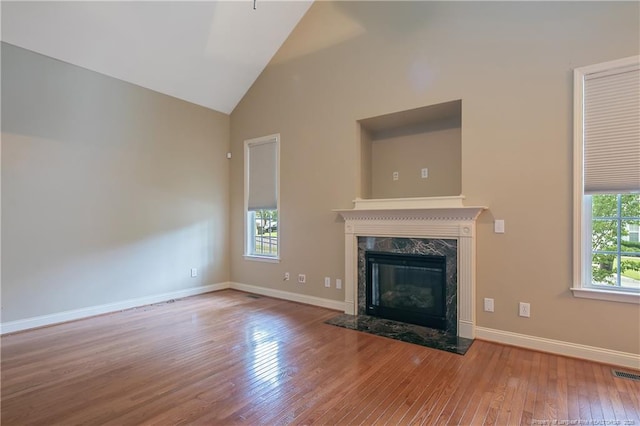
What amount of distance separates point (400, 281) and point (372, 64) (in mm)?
2644

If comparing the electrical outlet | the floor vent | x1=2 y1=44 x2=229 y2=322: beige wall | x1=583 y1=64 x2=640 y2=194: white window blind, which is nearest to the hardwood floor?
the floor vent

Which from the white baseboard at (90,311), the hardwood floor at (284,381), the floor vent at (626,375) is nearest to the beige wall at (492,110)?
the floor vent at (626,375)

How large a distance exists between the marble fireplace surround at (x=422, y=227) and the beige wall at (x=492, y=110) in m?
0.13

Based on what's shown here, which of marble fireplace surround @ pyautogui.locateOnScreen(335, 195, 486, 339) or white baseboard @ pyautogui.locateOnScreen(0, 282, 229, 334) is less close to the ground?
marble fireplace surround @ pyautogui.locateOnScreen(335, 195, 486, 339)

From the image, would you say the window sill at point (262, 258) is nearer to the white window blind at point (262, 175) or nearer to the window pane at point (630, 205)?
the white window blind at point (262, 175)

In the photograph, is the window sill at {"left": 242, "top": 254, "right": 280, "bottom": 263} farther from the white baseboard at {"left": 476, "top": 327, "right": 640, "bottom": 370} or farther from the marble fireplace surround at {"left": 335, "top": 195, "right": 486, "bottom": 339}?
the white baseboard at {"left": 476, "top": 327, "right": 640, "bottom": 370}

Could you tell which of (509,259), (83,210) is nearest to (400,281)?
(509,259)

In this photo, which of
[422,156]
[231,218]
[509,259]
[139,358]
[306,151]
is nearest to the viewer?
[139,358]

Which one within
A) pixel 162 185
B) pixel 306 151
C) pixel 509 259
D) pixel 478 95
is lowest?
pixel 509 259

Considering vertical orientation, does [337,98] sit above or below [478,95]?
above

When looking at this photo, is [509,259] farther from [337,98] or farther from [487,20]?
[337,98]

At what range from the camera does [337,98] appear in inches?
171

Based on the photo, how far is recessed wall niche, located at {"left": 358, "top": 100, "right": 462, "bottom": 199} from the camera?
12.7ft

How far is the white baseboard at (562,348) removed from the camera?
2652 mm
